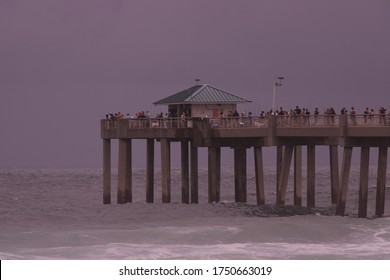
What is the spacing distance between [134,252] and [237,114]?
2537 cm

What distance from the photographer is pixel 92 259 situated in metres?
54.8

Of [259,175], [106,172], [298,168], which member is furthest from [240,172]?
[106,172]

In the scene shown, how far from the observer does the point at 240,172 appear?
273 feet

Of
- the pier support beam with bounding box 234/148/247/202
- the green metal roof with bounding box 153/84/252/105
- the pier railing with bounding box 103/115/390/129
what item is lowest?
the pier support beam with bounding box 234/148/247/202

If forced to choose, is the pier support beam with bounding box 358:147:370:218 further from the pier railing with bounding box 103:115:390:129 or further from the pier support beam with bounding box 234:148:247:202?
the pier support beam with bounding box 234:148:247:202

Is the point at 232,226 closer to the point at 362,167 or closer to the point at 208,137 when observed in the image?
the point at 362,167

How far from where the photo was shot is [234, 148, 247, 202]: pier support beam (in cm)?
8338

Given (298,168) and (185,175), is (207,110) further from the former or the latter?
(298,168)

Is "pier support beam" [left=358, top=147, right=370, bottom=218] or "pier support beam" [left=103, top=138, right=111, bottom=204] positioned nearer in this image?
"pier support beam" [left=358, top=147, right=370, bottom=218]

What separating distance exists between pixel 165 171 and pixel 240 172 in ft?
14.9

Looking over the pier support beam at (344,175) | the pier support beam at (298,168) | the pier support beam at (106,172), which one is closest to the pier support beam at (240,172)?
the pier support beam at (298,168)

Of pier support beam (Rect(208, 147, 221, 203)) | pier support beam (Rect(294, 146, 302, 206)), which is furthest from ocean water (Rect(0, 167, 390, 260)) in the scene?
pier support beam (Rect(294, 146, 302, 206))

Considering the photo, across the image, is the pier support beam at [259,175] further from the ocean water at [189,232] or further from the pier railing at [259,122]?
the pier railing at [259,122]
